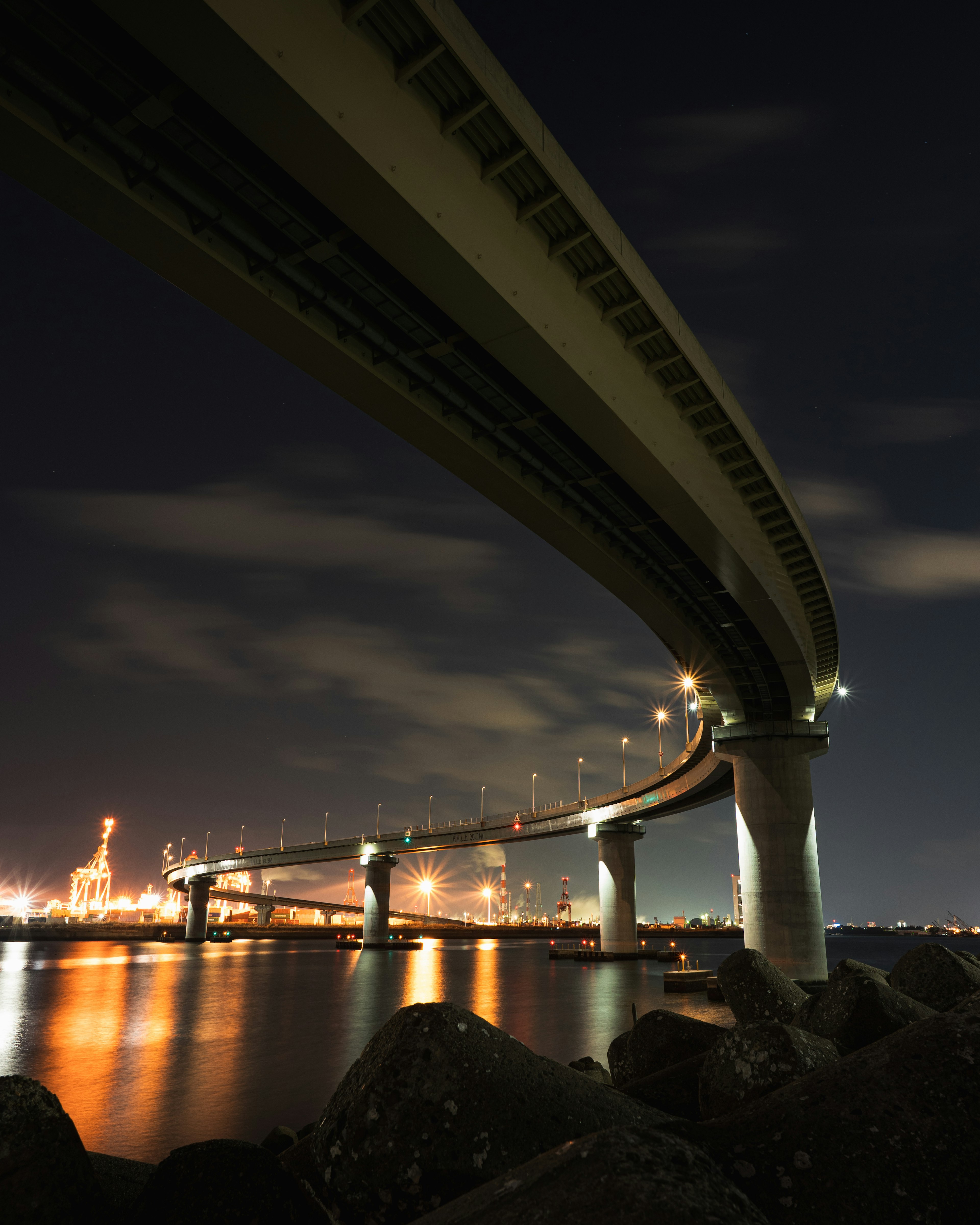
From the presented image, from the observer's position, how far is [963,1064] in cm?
407

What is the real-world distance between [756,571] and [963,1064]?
21929 mm

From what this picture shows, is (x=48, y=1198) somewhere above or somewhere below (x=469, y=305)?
below

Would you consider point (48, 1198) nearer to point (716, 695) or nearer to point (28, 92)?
point (28, 92)

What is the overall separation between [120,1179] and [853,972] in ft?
24.2

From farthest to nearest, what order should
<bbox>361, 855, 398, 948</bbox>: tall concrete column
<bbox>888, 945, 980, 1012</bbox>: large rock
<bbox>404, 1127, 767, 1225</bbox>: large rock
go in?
<bbox>361, 855, 398, 948</bbox>: tall concrete column → <bbox>888, 945, 980, 1012</bbox>: large rock → <bbox>404, 1127, 767, 1225</bbox>: large rock

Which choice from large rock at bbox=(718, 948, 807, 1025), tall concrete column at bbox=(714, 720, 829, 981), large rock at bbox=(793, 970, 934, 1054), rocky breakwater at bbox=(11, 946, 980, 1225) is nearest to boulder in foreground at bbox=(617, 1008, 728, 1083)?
large rock at bbox=(793, 970, 934, 1054)

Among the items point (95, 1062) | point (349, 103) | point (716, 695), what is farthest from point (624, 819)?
point (349, 103)

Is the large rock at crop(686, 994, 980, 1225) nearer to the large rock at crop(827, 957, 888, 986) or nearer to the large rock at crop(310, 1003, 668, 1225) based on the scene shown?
the large rock at crop(310, 1003, 668, 1225)

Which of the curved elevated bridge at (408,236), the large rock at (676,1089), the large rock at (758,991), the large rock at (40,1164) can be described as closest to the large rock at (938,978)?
the large rock at (758,991)

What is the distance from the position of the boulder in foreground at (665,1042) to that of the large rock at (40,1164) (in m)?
6.06

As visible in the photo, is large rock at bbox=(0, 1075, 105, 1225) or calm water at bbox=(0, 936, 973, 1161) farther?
calm water at bbox=(0, 936, 973, 1161)

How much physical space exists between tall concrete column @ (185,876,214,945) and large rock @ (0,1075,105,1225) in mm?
152382

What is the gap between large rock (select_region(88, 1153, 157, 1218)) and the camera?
474 cm

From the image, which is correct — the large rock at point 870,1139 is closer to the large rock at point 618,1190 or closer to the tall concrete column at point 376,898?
the large rock at point 618,1190
